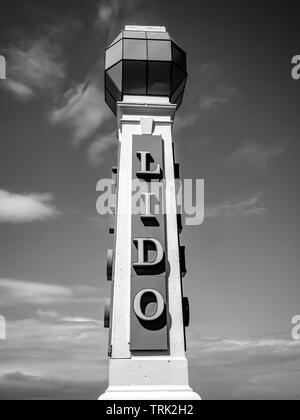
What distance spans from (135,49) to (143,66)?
3.73 ft

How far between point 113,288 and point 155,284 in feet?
6.06

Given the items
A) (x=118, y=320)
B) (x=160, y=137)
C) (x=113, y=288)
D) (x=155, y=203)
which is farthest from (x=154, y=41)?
(x=118, y=320)

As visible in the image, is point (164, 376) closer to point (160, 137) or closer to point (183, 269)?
point (183, 269)

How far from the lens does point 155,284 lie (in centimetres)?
1741

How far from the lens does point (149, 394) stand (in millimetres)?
15523

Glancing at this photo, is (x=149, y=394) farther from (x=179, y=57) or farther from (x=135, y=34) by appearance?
(x=135, y=34)

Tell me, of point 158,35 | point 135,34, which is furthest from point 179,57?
point 135,34

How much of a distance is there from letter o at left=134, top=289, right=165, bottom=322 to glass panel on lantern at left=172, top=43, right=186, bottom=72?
12.1 metres

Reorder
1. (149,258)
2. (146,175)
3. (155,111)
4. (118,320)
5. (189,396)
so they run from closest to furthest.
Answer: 1. (189,396)
2. (118,320)
3. (149,258)
4. (146,175)
5. (155,111)

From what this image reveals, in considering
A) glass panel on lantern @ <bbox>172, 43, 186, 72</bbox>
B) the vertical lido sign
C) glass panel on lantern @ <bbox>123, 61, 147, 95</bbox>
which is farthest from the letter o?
glass panel on lantern @ <bbox>172, 43, 186, 72</bbox>

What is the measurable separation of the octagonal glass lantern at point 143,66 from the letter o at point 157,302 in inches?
400

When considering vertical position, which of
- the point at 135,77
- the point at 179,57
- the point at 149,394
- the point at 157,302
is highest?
the point at 179,57

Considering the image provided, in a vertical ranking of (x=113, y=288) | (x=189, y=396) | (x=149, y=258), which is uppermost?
(x=149, y=258)

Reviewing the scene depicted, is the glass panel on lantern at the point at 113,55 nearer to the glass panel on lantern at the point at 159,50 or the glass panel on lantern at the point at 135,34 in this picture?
the glass panel on lantern at the point at 135,34
